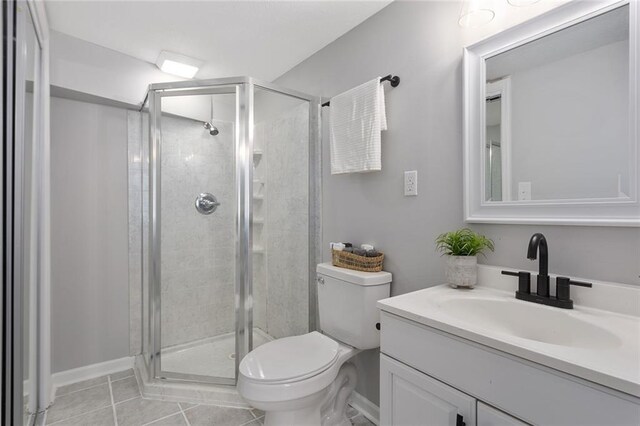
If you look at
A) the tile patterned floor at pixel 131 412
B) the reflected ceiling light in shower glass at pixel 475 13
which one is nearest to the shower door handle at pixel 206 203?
the tile patterned floor at pixel 131 412

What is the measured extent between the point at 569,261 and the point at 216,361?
2.03 metres

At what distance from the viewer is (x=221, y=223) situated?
82.5 inches

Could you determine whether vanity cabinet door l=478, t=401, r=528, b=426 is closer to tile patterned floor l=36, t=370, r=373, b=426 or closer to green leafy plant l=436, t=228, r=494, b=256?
green leafy plant l=436, t=228, r=494, b=256

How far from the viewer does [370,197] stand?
5.64ft

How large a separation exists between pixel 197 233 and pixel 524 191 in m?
1.99

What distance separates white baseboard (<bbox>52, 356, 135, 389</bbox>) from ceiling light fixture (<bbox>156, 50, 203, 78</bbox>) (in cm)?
216

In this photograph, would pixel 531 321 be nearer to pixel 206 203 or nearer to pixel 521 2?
pixel 521 2

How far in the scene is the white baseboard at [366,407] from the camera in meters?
1.64

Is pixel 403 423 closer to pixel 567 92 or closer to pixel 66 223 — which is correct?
pixel 567 92

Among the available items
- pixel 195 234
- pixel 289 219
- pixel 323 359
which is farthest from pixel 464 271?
pixel 195 234

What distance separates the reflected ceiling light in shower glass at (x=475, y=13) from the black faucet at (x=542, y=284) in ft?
2.89

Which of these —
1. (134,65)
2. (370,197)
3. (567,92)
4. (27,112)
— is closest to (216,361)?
(370,197)

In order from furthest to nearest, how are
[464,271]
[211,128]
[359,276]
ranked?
[211,128] → [359,276] → [464,271]

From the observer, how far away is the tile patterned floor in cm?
162
